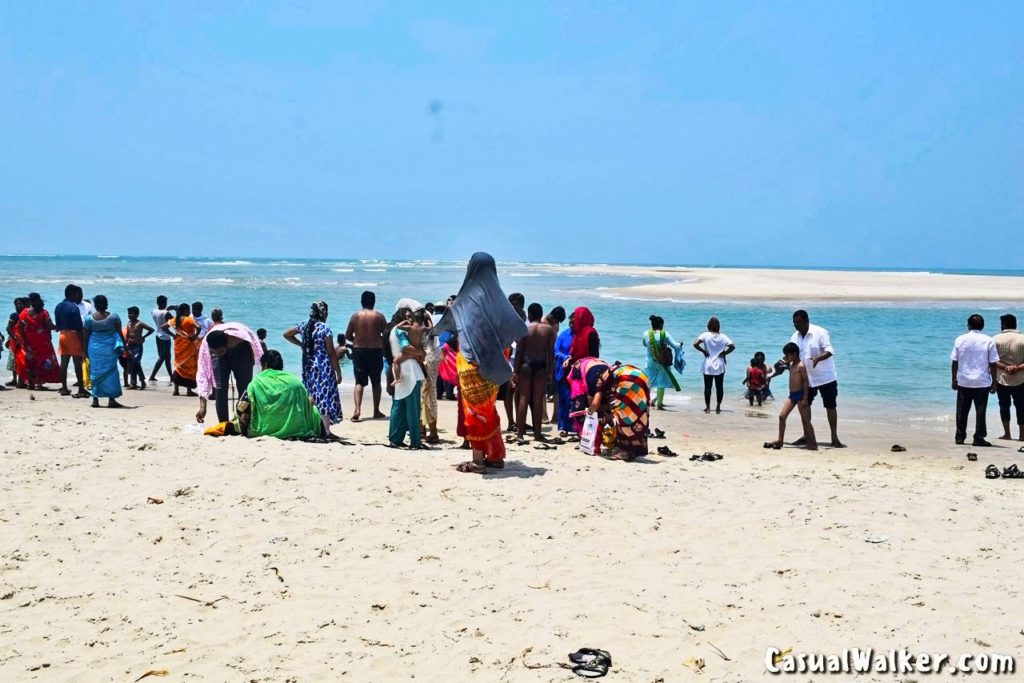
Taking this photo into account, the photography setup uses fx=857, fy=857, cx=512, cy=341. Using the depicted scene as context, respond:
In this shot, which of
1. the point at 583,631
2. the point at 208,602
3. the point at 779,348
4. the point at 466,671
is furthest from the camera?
the point at 779,348

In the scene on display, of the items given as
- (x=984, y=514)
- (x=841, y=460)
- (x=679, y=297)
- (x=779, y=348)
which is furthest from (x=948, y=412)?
(x=679, y=297)

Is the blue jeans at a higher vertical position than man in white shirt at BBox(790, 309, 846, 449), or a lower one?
lower

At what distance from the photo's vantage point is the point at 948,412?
1315 centimetres

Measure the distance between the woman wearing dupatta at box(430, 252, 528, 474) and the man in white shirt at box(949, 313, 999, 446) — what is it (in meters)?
5.76

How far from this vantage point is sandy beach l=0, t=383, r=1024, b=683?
434 centimetres

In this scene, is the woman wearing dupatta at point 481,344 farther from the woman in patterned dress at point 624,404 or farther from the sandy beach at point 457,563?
the woman in patterned dress at point 624,404

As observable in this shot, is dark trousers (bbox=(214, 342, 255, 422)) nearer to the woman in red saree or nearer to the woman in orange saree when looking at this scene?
the woman in orange saree

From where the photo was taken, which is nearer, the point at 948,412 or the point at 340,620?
the point at 340,620

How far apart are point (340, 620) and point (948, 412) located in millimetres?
11430

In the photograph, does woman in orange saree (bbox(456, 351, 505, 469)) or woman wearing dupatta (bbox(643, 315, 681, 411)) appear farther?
woman wearing dupatta (bbox(643, 315, 681, 411))

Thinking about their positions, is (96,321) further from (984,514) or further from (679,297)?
(679,297)

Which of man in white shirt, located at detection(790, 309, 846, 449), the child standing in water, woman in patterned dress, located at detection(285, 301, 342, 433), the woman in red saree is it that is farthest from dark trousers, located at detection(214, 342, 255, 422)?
the child standing in water

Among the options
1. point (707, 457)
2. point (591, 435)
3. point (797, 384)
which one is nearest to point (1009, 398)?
point (797, 384)

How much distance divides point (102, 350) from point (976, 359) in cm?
1098
